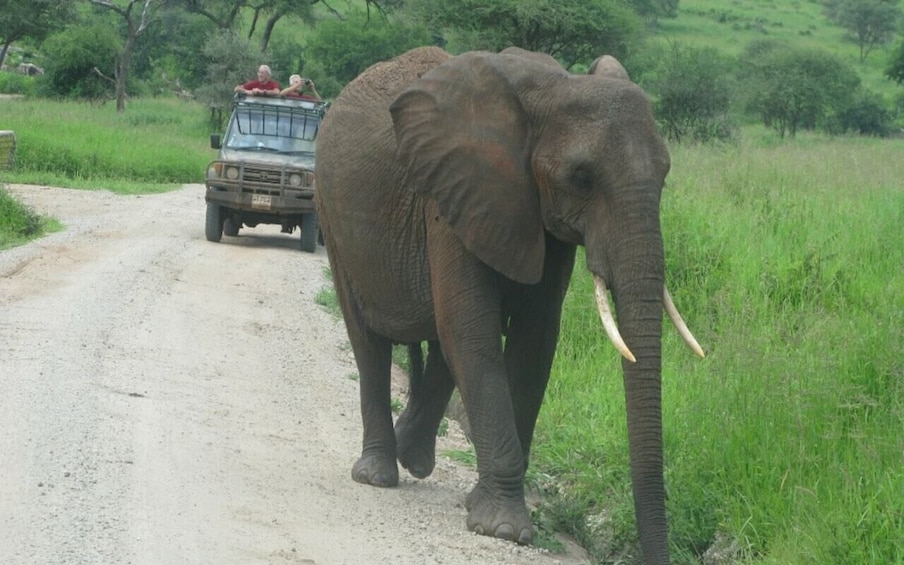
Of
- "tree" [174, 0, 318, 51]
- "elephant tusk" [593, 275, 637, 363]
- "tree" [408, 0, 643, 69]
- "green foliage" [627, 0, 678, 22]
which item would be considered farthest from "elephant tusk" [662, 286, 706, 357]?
"green foliage" [627, 0, 678, 22]

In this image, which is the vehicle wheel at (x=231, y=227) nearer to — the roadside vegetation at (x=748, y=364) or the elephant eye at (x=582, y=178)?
the roadside vegetation at (x=748, y=364)

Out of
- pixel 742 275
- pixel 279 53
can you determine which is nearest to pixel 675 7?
pixel 279 53

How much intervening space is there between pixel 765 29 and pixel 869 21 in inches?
234

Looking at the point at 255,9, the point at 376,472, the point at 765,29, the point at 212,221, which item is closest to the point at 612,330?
the point at 376,472

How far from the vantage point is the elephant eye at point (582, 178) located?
6.20 metres

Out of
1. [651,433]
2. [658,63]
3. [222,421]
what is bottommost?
[658,63]

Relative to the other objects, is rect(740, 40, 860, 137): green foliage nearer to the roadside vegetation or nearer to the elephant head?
the roadside vegetation

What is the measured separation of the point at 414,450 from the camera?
8094 millimetres

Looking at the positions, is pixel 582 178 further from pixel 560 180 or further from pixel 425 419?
pixel 425 419

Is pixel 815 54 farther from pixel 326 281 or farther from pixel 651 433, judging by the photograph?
pixel 651 433

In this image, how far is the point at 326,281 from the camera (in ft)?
53.8

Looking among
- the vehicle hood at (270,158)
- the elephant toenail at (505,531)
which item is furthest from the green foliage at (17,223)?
the elephant toenail at (505,531)

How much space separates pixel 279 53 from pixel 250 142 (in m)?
39.5

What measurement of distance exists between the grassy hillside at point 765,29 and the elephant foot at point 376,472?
196 feet
